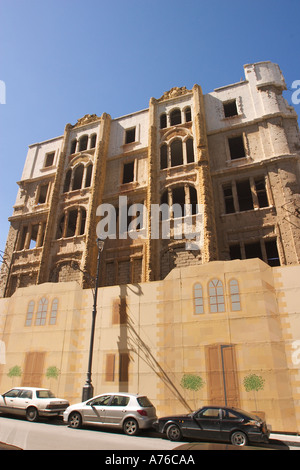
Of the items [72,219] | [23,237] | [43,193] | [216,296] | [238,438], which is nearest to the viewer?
[238,438]

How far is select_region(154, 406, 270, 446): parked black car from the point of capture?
933 cm

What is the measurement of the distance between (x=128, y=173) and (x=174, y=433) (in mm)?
21594

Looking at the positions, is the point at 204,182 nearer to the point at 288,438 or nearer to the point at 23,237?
the point at 288,438

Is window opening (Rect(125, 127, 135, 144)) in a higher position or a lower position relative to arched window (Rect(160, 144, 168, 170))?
higher

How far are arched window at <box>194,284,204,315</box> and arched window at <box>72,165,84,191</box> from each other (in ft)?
60.1

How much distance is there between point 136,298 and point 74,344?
4.12 meters

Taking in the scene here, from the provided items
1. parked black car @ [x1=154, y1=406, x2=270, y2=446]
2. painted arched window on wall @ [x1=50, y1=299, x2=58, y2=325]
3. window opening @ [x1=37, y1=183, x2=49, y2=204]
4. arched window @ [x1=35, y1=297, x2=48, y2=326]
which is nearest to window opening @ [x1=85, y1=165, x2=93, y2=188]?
window opening @ [x1=37, y1=183, x2=49, y2=204]

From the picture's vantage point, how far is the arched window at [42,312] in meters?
17.7

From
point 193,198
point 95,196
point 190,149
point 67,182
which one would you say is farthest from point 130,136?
point 193,198

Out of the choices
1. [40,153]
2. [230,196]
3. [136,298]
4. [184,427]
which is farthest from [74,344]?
[40,153]

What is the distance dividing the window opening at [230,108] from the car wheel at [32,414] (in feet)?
81.7

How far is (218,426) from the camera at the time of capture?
982 cm

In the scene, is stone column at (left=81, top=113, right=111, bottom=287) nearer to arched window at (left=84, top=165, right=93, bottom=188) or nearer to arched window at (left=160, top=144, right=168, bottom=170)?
arched window at (left=84, top=165, right=93, bottom=188)

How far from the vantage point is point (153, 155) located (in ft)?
81.4
